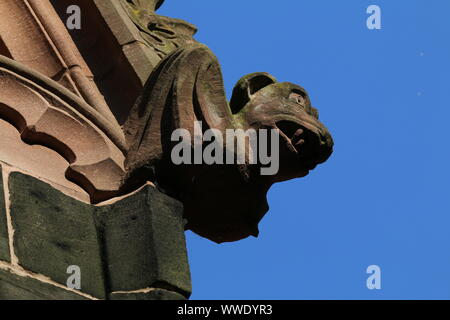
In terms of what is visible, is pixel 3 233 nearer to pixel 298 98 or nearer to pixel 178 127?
pixel 178 127

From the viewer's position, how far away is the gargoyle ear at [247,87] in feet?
19.9

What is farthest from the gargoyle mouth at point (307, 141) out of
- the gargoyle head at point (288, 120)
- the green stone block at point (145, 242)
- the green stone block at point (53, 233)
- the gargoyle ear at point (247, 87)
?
the green stone block at point (53, 233)

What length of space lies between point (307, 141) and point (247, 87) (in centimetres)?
28

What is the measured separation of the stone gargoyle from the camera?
584 centimetres

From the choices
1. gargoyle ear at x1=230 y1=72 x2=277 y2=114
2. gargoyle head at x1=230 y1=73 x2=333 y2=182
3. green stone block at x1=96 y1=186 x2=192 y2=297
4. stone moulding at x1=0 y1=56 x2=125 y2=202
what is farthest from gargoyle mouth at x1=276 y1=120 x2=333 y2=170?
stone moulding at x1=0 y1=56 x2=125 y2=202

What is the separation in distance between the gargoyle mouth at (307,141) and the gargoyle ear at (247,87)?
183 millimetres

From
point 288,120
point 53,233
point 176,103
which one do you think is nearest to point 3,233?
point 53,233

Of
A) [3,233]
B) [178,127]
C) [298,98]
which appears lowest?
[3,233]

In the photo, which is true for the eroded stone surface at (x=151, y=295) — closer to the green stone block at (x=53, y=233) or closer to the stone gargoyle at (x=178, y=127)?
the green stone block at (x=53, y=233)

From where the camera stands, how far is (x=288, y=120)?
5957mm

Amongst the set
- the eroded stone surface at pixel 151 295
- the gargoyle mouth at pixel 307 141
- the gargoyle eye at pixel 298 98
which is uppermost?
the gargoyle eye at pixel 298 98
